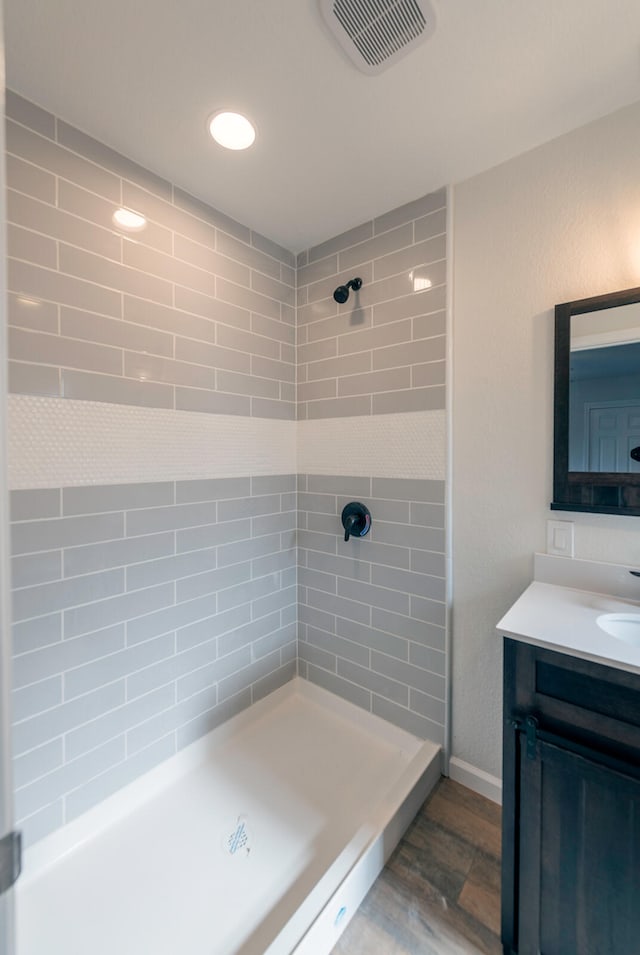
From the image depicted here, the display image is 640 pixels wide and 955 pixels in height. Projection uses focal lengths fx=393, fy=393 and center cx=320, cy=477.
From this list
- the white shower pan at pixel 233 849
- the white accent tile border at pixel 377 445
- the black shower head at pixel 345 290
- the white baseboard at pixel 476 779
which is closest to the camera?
the white shower pan at pixel 233 849

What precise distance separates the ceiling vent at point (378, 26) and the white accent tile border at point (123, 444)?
1209 millimetres

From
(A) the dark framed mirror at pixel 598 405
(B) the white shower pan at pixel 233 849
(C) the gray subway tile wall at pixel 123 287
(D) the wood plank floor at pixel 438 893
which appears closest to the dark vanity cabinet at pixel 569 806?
(D) the wood plank floor at pixel 438 893

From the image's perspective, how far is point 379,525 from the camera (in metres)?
1.79

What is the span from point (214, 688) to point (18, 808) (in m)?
0.70

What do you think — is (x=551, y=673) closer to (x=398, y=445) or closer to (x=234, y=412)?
(x=398, y=445)

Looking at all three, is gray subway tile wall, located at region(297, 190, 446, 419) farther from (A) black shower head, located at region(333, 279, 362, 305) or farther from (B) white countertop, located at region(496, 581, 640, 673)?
(B) white countertop, located at region(496, 581, 640, 673)

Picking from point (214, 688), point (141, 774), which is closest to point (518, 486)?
point (214, 688)

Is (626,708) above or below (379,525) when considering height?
below

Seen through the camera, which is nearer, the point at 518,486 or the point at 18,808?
the point at 18,808

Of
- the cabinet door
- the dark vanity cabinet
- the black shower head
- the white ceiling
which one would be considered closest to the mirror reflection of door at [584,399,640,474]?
the dark vanity cabinet

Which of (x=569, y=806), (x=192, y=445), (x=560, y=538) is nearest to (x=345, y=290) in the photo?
(x=192, y=445)

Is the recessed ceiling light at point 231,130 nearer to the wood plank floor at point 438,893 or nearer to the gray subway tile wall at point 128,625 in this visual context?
the gray subway tile wall at point 128,625

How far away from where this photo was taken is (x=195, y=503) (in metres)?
1.63

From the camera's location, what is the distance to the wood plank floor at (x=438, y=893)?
110cm
